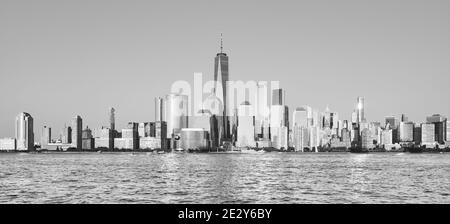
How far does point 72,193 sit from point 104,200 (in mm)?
7760

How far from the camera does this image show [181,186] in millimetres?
61562

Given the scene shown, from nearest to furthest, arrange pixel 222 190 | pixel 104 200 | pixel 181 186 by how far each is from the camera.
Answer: pixel 104 200 < pixel 222 190 < pixel 181 186

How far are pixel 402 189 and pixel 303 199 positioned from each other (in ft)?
51.8
